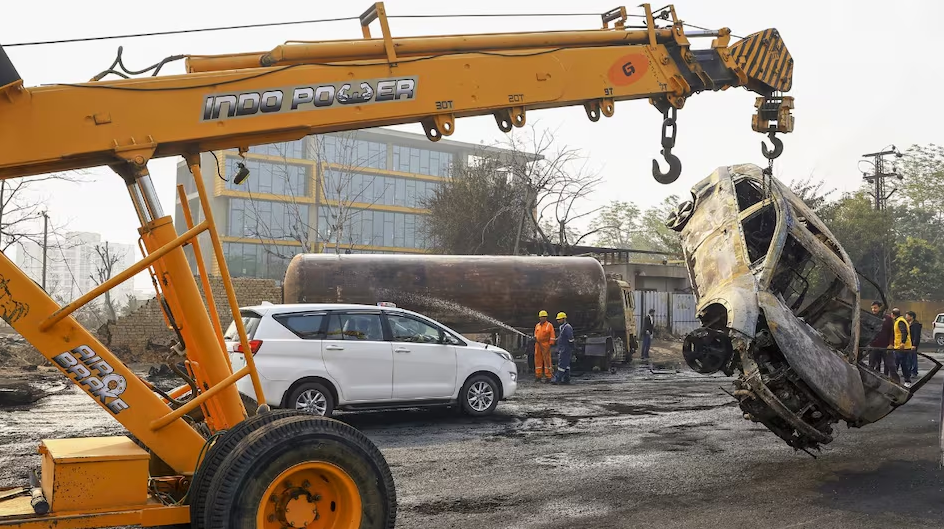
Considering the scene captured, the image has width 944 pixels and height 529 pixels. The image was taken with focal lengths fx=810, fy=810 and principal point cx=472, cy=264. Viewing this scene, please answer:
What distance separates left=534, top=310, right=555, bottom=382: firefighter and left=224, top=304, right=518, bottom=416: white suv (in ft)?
22.3

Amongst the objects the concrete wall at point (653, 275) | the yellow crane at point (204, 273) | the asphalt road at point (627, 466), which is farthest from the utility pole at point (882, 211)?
the yellow crane at point (204, 273)

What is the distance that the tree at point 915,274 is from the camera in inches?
2004

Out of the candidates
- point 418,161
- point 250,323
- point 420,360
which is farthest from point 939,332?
point 418,161

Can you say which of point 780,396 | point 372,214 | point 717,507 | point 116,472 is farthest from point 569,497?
point 372,214

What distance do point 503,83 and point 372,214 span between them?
6099 centimetres

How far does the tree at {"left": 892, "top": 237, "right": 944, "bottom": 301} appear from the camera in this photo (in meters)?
50.9

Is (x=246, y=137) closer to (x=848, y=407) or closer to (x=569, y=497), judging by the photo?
(x=569, y=497)

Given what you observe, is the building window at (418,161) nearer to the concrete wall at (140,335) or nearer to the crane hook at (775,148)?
the concrete wall at (140,335)

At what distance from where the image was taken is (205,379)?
5.60 m

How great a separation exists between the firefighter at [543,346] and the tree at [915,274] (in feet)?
129

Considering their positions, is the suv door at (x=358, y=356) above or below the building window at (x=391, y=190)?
below

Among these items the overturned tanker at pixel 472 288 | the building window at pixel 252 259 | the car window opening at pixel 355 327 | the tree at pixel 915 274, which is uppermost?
the building window at pixel 252 259

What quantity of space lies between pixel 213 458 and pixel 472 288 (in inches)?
619

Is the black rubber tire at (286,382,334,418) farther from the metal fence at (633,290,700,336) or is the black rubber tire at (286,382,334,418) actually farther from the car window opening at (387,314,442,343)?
the metal fence at (633,290,700,336)
